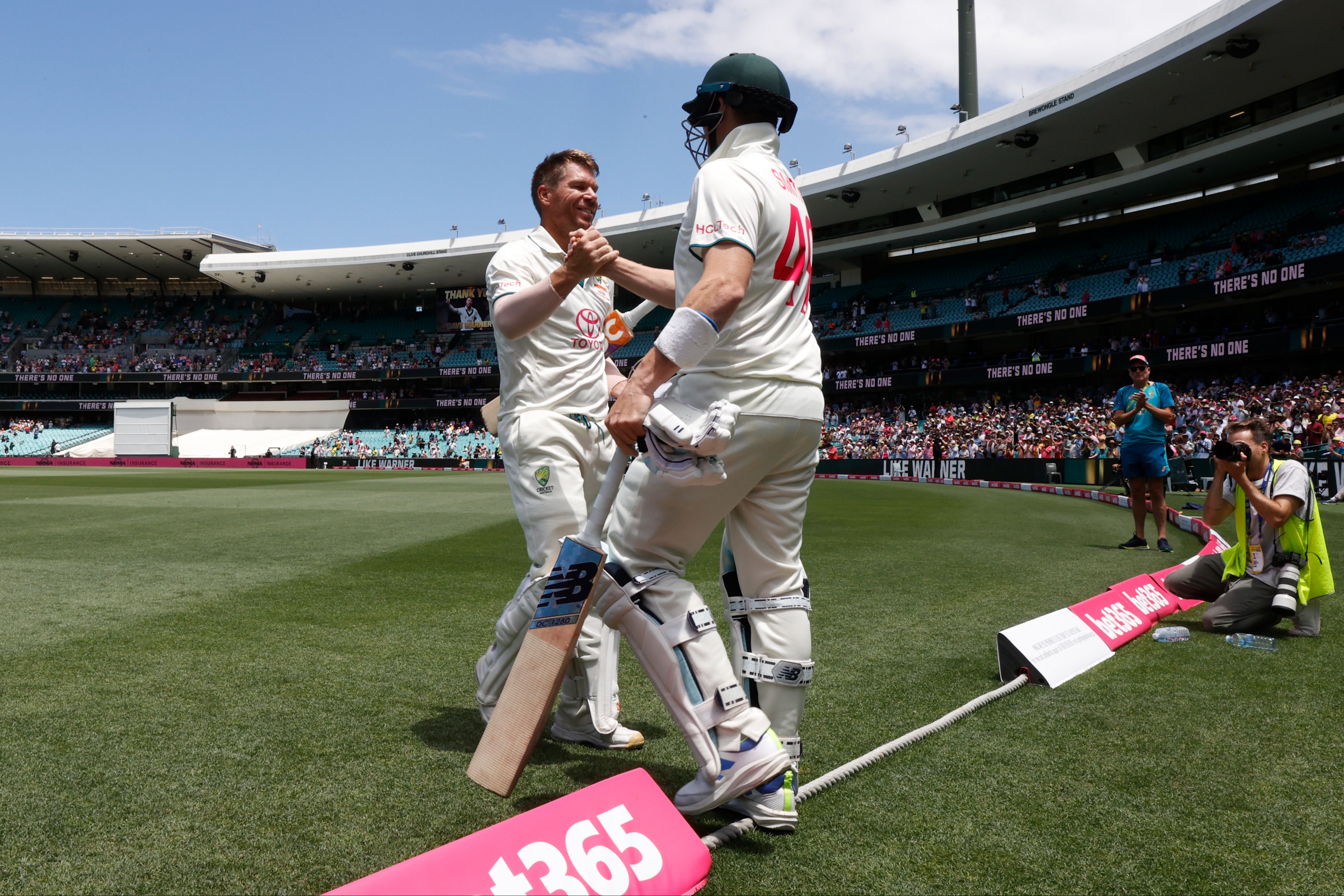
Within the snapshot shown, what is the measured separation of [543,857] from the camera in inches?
75.1

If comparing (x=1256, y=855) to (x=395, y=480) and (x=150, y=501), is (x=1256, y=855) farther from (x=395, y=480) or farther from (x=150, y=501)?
(x=395, y=480)

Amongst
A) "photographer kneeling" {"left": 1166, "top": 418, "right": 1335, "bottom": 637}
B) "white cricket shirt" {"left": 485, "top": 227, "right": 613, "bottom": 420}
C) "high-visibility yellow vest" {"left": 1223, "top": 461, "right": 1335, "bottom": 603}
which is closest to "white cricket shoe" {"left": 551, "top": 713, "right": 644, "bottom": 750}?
"white cricket shirt" {"left": 485, "top": 227, "right": 613, "bottom": 420}

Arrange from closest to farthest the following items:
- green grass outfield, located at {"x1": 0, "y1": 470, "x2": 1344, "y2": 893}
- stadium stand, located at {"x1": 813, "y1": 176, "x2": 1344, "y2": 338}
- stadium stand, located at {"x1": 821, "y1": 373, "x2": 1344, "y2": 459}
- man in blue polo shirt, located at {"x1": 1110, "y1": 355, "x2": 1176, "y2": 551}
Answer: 1. green grass outfield, located at {"x1": 0, "y1": 470, "x2": 1344, "y2": 893}
2. man in blue polo shirt, located at {"x1": 1110, "y1": 355, "x2": 1176, "y2": 551}
3. stadium stand, located at {"x1": 821, "y1": 373, "x2": 1344, "y2": 459}
4. stadium stand, located at {"x1": 813, "y1": 176, "x2": 1344, "y2": 338}

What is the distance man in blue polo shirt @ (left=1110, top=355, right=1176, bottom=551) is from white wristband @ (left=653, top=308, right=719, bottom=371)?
7.94 m

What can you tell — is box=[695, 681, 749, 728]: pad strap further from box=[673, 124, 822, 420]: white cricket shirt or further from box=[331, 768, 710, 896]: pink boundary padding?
box=[673, 124, 822, 420]: white cricket shirt

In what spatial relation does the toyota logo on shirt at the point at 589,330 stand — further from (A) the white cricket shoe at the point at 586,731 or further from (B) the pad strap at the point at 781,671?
(B) the pad strap at the point at 781,671

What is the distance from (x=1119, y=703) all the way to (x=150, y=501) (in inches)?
666

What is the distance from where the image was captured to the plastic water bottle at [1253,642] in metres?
4.71

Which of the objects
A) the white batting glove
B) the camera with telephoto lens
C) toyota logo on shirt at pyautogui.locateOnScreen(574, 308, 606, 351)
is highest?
toyota logo on shirt at pyautogui.locateOnScreen(574, 308, 606, 351)

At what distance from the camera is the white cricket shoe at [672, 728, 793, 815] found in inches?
93.8

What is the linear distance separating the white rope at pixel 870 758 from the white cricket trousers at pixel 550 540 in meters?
0.89

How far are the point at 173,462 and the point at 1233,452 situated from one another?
5629 cm

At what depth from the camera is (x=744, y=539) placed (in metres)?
2.68

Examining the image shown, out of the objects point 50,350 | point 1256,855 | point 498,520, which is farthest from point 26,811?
point 50,350
